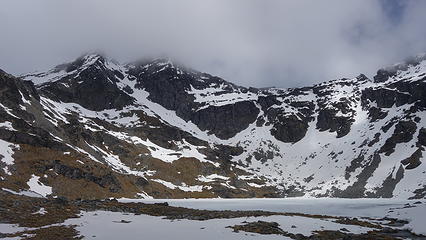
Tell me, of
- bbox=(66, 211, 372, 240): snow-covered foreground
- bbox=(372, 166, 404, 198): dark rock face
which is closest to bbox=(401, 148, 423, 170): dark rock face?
bbox=(372, 166, 404, 198): dark rock face

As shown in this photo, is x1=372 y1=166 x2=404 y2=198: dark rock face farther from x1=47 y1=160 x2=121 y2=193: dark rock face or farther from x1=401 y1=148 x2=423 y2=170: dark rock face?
x1=47 y1=160 x2=121 y2=193: dark rock face

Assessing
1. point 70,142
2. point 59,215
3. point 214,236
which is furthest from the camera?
point 70,142

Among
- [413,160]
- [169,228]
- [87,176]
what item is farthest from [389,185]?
[169,228]

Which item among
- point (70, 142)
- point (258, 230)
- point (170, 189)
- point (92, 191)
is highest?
point (70, 142)

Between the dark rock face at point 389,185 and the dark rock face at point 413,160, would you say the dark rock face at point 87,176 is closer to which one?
the dark rock face at point 389,185

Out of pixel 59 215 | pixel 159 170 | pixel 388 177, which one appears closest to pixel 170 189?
pixel 159 170

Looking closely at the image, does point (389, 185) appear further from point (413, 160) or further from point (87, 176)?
point (87, 176)

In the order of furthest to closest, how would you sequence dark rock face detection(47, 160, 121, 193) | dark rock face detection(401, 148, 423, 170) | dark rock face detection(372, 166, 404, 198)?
dark rock face detection(401, 148, 423, 170), dark rock face detection(372, 166, 404, 198), dark rock face detection(47, 160, 121, 193)

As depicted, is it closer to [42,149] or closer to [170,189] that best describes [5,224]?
[42,149]

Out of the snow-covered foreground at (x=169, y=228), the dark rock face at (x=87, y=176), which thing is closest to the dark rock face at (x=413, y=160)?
the dark rock face at (x=87, y=176)

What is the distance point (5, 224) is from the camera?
4419 centimetres

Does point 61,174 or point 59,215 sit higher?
point 61,174

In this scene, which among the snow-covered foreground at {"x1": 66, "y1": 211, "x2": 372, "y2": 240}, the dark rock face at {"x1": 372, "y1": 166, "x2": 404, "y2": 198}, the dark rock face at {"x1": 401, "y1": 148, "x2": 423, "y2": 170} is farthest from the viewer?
the dark rock face at {"x1": 401, "y1": 148, "x2": 423, "y2": 170}

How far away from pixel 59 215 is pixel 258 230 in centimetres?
2686
